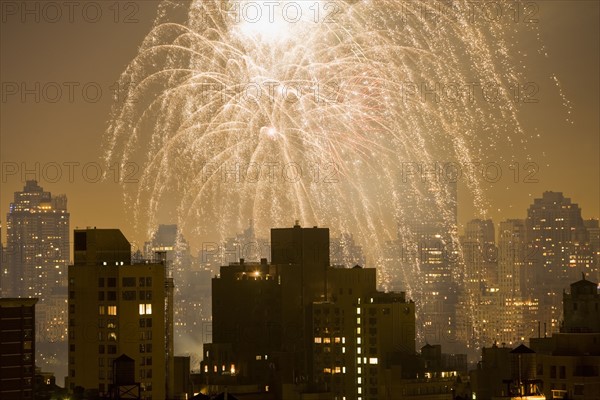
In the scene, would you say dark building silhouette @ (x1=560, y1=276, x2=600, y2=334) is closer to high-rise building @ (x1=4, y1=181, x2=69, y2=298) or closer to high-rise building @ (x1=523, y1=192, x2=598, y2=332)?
high-rise building @ (x1=4, y1=181, x2=69, y2=298)

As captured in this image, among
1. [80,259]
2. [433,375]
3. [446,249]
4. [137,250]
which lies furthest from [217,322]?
[446,249]

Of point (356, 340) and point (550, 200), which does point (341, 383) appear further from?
point (550, 200)

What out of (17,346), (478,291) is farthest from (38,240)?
(478,291)

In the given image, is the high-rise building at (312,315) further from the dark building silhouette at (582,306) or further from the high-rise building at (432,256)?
the dark building silhouette at (582,306)

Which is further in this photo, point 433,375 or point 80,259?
point 433,375

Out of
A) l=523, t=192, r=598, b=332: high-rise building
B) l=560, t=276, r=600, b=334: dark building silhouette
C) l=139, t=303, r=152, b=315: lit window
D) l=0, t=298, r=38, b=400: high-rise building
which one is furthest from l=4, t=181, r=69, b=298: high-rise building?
l=560, t=276, r=600, b=334: dark building silhouette

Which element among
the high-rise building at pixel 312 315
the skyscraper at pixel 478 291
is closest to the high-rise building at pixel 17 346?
the high-rise building at pixel 312 315
